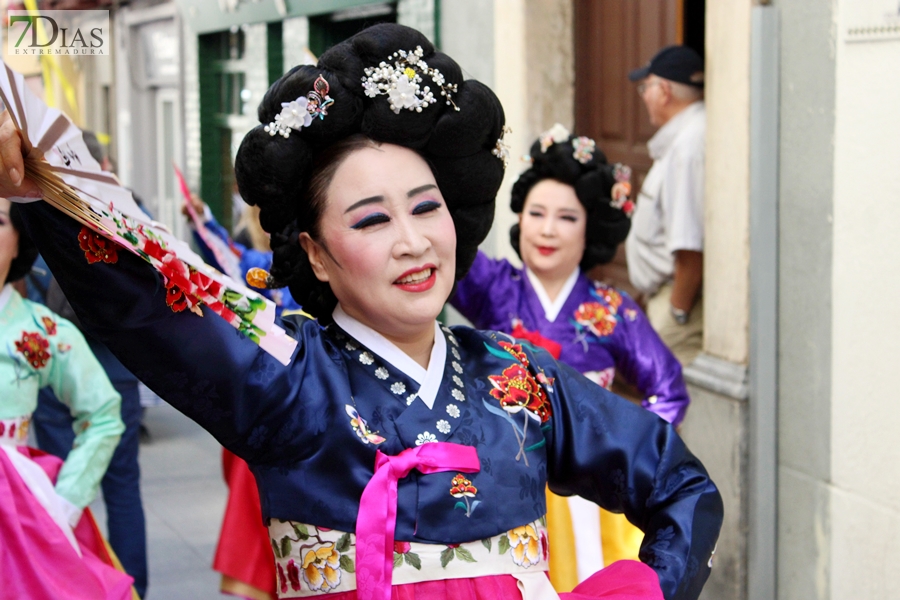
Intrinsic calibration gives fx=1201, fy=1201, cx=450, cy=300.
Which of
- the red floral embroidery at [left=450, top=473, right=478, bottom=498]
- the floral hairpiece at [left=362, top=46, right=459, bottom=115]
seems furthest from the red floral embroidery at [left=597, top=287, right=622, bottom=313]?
the red floral embroidery at [left=450, top=473, right=478, bottom=498]

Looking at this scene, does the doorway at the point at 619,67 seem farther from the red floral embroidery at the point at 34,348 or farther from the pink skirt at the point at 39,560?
the pink skirt at the point at 39,560

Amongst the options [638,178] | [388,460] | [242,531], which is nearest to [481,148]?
[388,460]

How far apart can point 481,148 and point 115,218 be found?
0.84 m

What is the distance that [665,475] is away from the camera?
7.55ft

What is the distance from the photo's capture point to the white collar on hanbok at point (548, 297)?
418cm

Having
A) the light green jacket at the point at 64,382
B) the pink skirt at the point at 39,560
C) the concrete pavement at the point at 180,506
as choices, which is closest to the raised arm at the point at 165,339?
the pink skirt at the point at 39,560

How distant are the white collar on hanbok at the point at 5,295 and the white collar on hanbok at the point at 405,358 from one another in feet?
5.47

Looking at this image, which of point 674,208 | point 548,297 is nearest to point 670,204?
point 674,208

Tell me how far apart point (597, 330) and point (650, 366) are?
8.7 inches

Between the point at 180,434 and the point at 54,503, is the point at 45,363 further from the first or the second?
the point at 180,434

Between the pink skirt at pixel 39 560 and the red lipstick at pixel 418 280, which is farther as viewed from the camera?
the pink skirt at pixel 39 560

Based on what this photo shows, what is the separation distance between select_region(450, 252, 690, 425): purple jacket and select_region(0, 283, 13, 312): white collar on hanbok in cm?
150

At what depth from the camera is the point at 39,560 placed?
113 inches

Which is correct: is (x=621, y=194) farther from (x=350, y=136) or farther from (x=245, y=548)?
(x=350, y=136)
